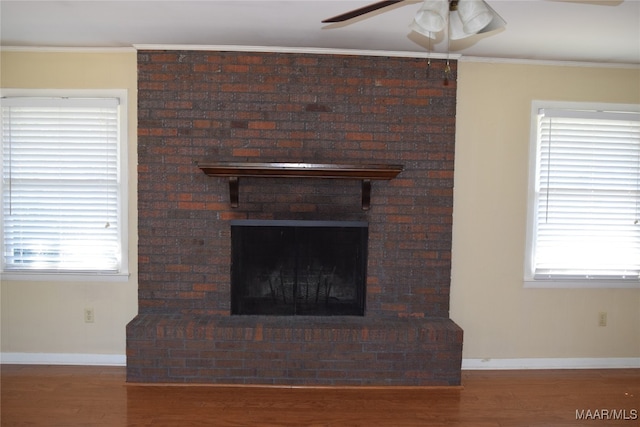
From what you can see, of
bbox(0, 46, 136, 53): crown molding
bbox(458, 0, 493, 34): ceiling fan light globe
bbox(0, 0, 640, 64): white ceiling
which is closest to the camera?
bbox(458, 0, 493, 34): ceiling fan light globe

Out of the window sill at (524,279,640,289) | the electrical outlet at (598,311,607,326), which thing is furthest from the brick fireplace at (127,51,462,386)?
the electrical outlet at (598,311,607,326)

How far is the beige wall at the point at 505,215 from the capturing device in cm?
346

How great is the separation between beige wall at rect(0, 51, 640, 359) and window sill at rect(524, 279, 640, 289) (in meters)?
0.04

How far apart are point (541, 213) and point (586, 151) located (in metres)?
0.61

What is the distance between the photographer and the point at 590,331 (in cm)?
362

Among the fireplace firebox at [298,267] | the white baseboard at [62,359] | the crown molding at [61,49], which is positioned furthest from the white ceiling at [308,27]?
the white baseboard at [62,359]

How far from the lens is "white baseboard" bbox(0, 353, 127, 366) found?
3.46 m

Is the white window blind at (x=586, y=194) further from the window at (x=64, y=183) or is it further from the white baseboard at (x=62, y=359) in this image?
the white baseboard at (x=62, y=359)

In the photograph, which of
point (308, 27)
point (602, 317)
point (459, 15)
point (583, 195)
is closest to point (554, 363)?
point (602, 317)

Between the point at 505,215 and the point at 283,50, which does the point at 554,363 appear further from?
the point at 283,50

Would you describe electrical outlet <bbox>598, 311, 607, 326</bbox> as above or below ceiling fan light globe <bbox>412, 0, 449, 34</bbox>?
below

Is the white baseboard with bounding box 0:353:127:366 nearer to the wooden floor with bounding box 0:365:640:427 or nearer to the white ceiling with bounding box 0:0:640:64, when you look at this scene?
the wooden floor with bounding box 0:365:640:427

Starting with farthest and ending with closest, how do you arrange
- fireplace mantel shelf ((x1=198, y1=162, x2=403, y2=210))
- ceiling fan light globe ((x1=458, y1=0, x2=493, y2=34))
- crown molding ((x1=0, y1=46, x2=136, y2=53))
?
crown molding ((x1=0, y1=46, x2=136, y2=53)), fireplace mantel shelf ((x1=198, y1=162, x2=403, y2=210)), ceiling fan light globe ((x1=458, y1=0, x2=493, y2=34))

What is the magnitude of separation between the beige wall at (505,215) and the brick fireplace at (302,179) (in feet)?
0.61
